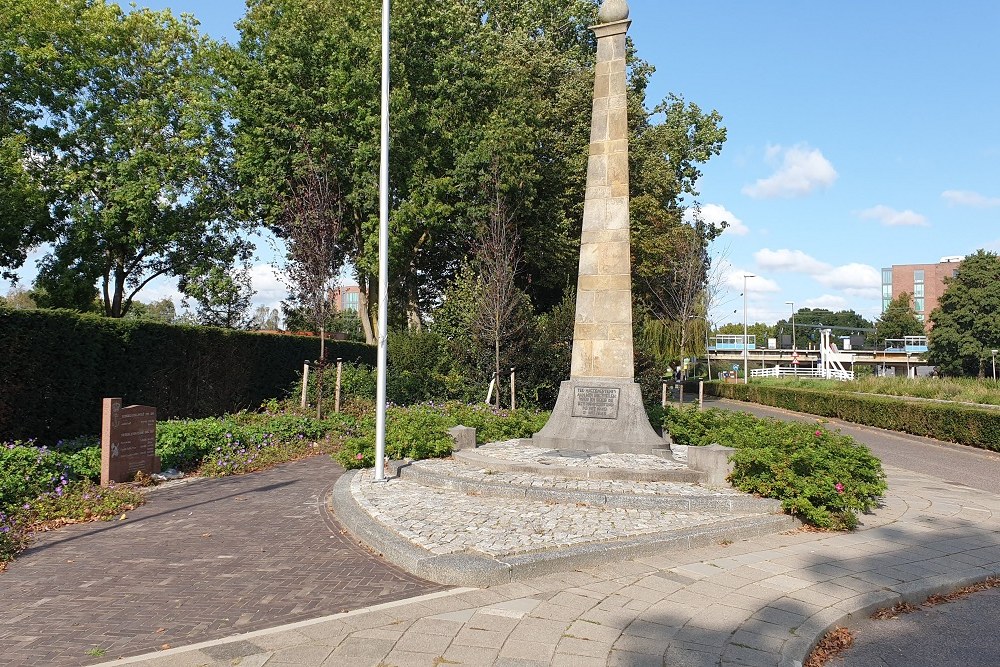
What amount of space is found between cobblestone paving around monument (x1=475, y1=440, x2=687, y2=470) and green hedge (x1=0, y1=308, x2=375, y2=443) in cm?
707

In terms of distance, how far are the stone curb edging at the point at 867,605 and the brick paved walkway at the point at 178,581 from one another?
284cm

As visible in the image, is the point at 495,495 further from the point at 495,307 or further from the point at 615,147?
the point at 495,307

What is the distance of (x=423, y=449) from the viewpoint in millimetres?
11828

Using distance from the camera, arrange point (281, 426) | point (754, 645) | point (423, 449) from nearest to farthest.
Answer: point (754, 645), point (423, 449), point (281, 426)

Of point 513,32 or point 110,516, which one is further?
point 513,32

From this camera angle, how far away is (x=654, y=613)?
5133 millimetres

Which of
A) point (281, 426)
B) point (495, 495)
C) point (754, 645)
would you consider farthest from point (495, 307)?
point (754, 645)

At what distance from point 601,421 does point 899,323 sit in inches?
4041

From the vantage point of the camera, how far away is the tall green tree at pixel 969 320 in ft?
189

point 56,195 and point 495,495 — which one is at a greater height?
point 56,195

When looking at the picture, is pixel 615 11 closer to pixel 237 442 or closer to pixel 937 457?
pixel 237 442

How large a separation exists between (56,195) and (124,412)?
62.0ft

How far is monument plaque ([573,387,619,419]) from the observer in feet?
40.1

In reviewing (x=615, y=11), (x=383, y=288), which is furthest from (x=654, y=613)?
(x=615, y=11)
